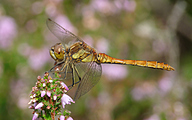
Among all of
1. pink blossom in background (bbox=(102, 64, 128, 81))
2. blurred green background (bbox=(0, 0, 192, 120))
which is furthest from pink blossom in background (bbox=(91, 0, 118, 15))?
pink blossom in background (bbox=(102, 64, 128, 81))

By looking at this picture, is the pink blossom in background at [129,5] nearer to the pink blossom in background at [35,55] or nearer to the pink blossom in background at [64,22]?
the pink blossom in background at [64,22]

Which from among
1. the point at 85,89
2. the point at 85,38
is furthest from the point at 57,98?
the point at 85,38

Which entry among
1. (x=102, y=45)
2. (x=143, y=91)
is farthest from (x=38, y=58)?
(x=143, y=91)

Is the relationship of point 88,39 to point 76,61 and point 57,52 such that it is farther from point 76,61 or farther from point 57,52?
point 57,52

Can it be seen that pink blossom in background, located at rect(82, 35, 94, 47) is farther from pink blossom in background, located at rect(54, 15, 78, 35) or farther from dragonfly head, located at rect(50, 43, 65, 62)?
dragonfly head, located at rect(50, 43, 65, 62)

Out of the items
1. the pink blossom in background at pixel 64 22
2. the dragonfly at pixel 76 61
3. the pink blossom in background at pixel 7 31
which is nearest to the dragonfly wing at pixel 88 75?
the dragonfly at pixel 76 61
